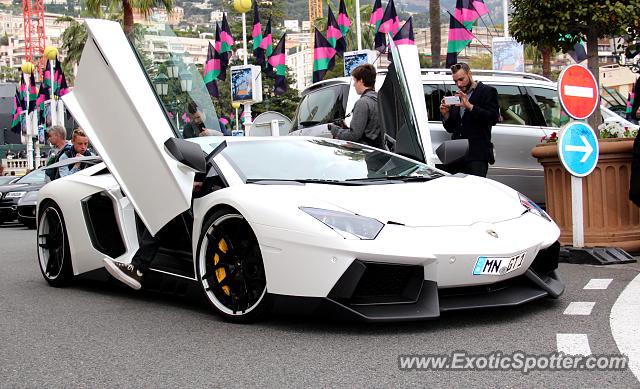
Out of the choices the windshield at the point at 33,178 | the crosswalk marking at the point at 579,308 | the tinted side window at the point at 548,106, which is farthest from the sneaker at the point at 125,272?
the windshield at the point at 33,178

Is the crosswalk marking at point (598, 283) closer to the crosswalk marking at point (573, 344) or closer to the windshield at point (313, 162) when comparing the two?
the windshield at point (313, 162)

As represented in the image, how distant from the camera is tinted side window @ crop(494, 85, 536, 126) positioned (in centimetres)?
1179

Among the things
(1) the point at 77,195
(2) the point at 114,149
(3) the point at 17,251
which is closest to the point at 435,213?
(2) the point at 114,149

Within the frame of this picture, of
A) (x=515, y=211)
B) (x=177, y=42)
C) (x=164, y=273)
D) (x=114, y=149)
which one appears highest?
(x=177, y=42)

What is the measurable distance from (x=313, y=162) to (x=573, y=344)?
226cm

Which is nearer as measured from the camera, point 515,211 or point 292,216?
point 292,216

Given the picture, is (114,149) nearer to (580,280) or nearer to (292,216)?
(292,216)

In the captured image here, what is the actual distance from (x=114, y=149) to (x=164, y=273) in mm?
→ 980

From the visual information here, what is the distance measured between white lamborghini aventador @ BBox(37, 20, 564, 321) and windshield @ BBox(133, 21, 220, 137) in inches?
1.9

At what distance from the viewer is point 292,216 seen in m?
5.19

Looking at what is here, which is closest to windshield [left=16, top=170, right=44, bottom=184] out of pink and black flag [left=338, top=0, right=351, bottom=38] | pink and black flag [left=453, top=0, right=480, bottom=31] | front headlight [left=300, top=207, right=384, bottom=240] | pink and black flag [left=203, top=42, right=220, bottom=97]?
pink and black flag [left=203, top=42, right=220, bottom=97]

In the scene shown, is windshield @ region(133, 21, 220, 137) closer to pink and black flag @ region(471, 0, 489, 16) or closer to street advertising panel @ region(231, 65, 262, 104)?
pink and black flag @ region(471, 0, 489, 16)

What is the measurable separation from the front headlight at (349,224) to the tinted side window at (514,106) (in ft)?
23.1

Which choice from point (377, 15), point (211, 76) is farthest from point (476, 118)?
point (377, 15)
